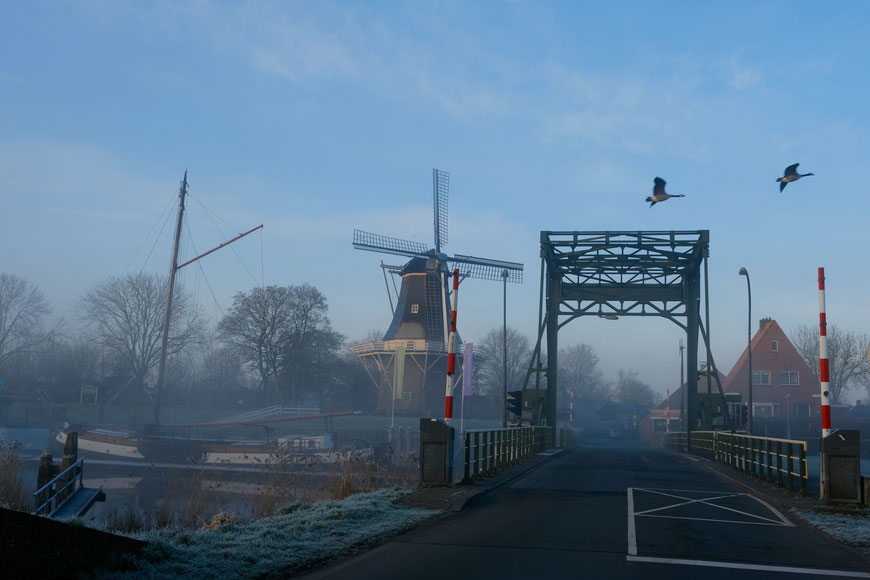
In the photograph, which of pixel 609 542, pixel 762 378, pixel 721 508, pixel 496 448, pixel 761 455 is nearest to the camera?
pixel 609 542

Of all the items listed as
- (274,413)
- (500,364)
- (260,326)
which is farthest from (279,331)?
(500,364)

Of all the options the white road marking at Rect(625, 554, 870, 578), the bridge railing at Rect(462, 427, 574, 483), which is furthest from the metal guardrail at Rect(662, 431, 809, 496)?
the white road marking at Rect(625, 554, 870, 578)

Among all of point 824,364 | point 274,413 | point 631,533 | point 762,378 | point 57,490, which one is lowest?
point 57,490

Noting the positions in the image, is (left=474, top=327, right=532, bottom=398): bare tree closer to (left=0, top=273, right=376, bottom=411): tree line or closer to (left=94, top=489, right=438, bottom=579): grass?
(left=0, top=273, right=376, bottom=411): tree line

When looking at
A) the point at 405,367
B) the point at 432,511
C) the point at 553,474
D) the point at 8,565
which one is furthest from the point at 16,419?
the point at 8,565

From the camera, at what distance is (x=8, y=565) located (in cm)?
504

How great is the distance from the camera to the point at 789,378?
7031 cm

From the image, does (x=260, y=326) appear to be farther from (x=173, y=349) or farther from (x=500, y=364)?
(x=500, y=364)

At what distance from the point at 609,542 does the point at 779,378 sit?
68.9 m

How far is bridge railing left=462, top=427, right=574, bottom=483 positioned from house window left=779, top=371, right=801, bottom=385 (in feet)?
165

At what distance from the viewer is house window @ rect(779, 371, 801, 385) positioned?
70.1m

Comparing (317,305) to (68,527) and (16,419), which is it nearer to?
(16,419)

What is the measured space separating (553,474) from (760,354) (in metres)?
59.7

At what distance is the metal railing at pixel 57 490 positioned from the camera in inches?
712
